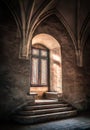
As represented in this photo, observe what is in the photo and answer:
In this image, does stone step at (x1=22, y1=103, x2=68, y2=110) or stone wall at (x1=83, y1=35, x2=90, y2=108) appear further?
stone wall at (x1=83, y1=35, x2=90, y2=108)

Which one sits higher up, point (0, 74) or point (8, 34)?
point (8, 34)

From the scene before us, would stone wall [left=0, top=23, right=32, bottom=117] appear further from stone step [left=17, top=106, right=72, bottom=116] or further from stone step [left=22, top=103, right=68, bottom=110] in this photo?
stone step [left=17, top=106, right=72, bottom=116]

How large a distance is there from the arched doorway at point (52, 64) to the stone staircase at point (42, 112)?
1209mm

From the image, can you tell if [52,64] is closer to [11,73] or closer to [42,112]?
[11,73]

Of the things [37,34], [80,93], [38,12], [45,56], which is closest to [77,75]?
[80,93]

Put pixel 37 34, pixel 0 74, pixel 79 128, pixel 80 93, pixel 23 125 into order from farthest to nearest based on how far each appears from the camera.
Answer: pixel 80 93 → pixel 37 34 → pixel 0 74 → pixel 23 125 → pixel 79 128

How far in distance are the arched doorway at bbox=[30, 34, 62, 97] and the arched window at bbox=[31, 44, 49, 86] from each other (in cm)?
18

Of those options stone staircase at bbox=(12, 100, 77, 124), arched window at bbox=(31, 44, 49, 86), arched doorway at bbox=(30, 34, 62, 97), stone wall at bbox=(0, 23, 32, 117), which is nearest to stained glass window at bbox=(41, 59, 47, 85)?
arched window at bbox=(31, 44, 49, 86)

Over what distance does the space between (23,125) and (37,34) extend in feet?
13.5

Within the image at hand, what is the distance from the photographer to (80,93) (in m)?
8.59

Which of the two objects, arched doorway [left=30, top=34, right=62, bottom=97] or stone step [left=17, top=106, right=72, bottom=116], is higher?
arched doorway [left=30, top=34, right=62, bottom=97]

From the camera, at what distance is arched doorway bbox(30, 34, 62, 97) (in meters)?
8.51

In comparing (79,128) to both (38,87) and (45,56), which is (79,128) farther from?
(45,56)

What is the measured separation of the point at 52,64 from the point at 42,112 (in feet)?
12.0
